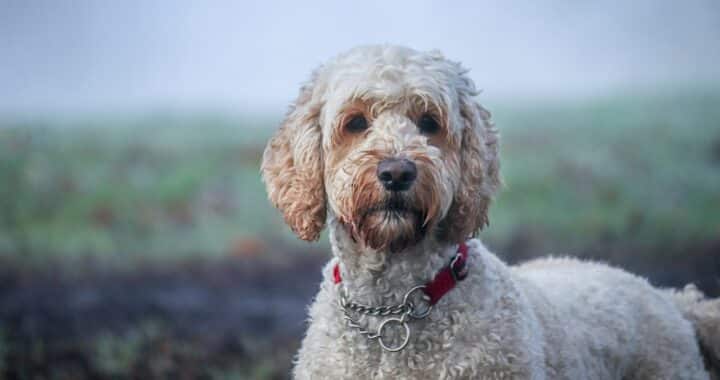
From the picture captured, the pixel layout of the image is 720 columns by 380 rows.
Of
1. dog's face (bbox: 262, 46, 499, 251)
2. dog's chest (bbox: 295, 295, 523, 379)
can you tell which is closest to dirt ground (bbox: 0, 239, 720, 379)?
dog's chest (bbox: 295, 295, 523, 379)

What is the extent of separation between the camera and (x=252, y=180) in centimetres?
735

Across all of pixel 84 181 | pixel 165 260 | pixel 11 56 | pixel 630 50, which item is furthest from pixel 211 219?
pixel 630 50

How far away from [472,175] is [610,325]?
108cm

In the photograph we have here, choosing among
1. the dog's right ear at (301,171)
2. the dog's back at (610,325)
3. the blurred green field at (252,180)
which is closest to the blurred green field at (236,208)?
the blurred green field at (252,180)

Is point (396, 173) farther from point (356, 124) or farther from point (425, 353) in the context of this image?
point (425, 353)

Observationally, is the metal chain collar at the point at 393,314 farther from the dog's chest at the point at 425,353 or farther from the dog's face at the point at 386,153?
the dog's face at the point at 386,153

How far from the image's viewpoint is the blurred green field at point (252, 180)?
6.76 meters

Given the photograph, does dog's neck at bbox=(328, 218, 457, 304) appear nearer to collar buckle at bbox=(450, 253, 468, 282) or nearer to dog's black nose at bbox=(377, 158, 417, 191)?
collar buckle at bbox=(450, 253, 468, 282)

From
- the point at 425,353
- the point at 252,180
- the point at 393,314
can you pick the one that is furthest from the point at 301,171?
the point at 252,180

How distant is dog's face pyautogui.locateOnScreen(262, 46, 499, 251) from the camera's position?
2.65 m

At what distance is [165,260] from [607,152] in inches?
171

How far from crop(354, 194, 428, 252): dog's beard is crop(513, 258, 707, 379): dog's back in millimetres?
782

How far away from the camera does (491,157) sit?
9.81 feet

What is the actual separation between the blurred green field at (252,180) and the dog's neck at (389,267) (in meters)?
4.14
